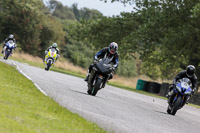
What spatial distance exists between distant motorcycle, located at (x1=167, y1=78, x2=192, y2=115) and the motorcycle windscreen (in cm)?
207

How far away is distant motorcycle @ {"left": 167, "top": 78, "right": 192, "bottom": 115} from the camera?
50.2ft

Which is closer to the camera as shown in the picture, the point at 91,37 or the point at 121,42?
the point at 121,42

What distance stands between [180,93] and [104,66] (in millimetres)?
2398

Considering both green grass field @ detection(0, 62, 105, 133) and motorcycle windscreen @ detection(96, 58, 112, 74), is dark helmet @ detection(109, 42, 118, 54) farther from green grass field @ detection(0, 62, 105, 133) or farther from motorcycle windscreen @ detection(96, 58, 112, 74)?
green grass field @ detection(0, 62, 105, 133)

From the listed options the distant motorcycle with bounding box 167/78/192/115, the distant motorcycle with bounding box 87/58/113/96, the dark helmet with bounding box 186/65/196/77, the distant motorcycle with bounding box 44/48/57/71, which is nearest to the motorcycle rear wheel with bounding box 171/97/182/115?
the distant motorcycle with bounding box 167/78/192/115

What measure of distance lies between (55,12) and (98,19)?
11272cm

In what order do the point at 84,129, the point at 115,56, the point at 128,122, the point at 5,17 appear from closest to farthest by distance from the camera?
the point at 84,129 → the point at 128,122 → the point at 115,56 → the point at 5,17

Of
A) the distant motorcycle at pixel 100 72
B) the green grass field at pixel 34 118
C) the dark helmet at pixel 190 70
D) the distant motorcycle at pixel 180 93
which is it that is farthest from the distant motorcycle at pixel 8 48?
the green grass field at pixel 34 118

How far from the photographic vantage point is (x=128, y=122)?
10188mm

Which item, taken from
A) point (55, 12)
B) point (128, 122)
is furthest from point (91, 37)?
point (55, 12)

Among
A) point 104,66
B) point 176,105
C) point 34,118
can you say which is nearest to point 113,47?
point 104,66

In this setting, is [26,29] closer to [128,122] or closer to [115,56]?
[115,56]

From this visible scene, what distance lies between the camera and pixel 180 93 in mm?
15336

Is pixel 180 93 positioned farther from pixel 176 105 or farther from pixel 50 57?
pixel 50 57
